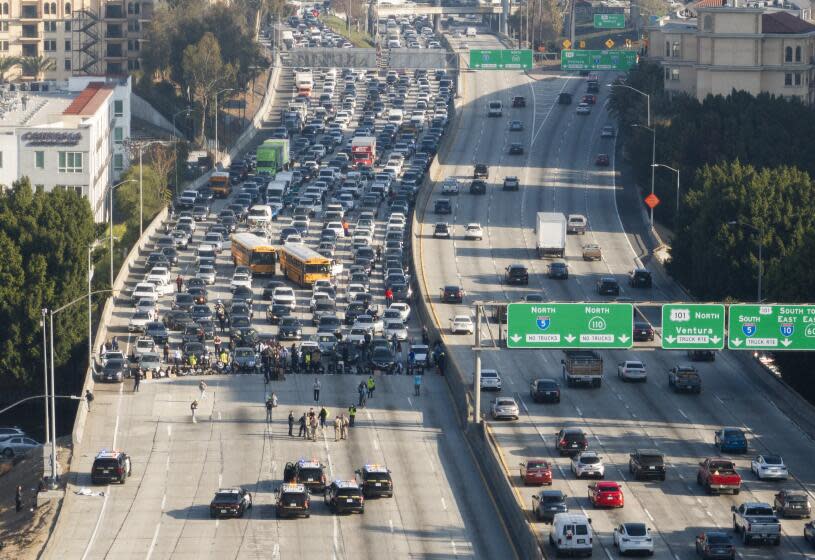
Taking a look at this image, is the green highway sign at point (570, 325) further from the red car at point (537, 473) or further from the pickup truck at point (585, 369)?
Result: the pickup truck at point (585, 369)

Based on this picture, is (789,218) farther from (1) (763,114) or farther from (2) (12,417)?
(2) (12,417)

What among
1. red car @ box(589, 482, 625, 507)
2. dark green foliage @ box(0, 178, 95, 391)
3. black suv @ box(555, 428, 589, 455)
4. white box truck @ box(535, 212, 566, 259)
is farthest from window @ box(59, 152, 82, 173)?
red car @ box(589, 482, 625, 507)

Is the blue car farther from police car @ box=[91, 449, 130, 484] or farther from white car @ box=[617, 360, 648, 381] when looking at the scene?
police car @ box=[91, 449, 130, 484]

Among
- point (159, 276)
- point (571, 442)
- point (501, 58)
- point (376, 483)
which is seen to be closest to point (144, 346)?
point (159, 276)

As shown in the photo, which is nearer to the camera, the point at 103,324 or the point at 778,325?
the point at 778,325

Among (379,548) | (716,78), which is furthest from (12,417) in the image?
(716,78)

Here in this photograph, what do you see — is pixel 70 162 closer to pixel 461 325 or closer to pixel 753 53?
pixel 461 325
